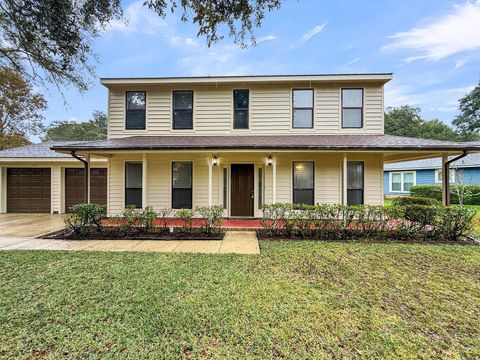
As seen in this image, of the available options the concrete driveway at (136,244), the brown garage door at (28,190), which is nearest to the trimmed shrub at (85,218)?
the concrete driveway at (136,244)

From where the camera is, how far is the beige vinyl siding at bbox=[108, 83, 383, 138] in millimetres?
9102

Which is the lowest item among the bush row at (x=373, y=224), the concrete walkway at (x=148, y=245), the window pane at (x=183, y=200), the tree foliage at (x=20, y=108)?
the concrete walkway at (x=148, y=245)

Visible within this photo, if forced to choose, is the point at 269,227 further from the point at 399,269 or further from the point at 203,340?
the point at 203,340

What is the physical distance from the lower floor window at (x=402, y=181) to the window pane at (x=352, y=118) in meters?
14.2

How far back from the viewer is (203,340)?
238 centimetres

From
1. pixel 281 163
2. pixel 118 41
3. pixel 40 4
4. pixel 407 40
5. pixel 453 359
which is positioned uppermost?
pixel 407 40

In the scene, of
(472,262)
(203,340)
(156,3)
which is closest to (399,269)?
(472,262)

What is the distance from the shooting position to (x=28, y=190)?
36.3 feet

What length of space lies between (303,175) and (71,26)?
8148 mm

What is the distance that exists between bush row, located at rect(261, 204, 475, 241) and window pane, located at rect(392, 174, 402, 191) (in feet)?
53.1

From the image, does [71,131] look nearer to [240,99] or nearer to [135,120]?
[135,120]

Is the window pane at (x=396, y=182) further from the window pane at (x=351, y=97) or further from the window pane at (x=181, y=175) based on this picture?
the window pane at (x=181, y=175)

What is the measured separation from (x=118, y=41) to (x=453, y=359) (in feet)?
54.3

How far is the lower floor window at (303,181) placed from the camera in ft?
28.8
